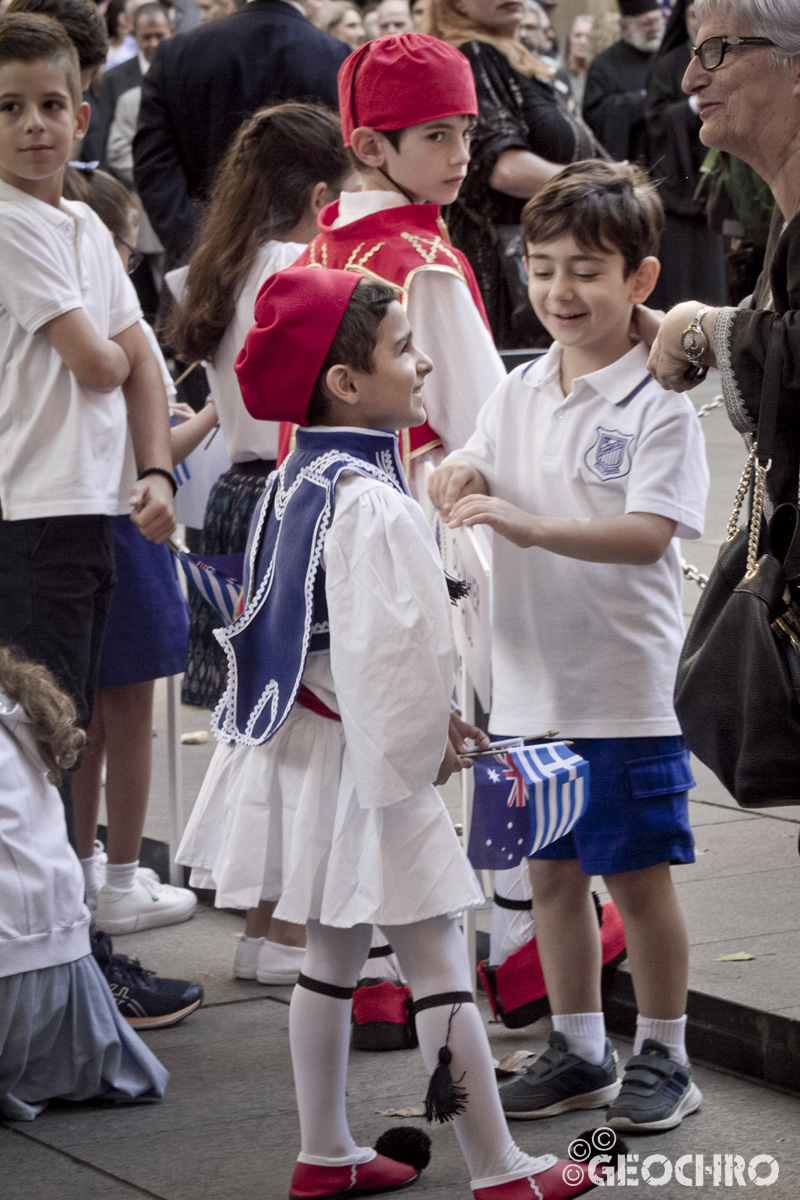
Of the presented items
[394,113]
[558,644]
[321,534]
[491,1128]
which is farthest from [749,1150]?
[394,113]

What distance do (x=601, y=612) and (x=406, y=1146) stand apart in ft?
3.56

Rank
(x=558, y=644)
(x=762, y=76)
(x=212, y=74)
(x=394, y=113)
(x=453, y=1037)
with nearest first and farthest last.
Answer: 1. (x=762, y=76)
2. (x=453, y=1037)
3. (x=558, y=644)
4. (x=394, y=113)
5. (x=212, y=74)

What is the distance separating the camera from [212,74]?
237 inches

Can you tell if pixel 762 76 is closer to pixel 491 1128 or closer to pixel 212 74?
pixel 491 1128

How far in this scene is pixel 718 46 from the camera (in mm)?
2635

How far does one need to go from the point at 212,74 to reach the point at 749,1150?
426 centimetres

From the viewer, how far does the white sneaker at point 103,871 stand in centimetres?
470

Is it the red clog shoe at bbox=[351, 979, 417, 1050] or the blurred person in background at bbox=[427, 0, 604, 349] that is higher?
the blurred person in background at bbox=[427, 0, 604, 349]

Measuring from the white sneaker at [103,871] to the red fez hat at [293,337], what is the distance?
78.1 inches

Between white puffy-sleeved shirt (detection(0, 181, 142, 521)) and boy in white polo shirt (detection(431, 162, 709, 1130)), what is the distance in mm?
970

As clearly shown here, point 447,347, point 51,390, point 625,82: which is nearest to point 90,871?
point 51,390

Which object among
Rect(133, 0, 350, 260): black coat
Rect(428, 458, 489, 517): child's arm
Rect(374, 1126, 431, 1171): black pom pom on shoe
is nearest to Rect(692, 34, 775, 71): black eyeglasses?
Rect(428, 458, 489, 517): child's arm

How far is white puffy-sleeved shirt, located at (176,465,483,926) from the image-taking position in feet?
9.30

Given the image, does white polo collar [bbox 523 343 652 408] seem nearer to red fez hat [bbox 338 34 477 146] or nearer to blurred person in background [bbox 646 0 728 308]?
red fez hat [bbox 338 34 477 146]
